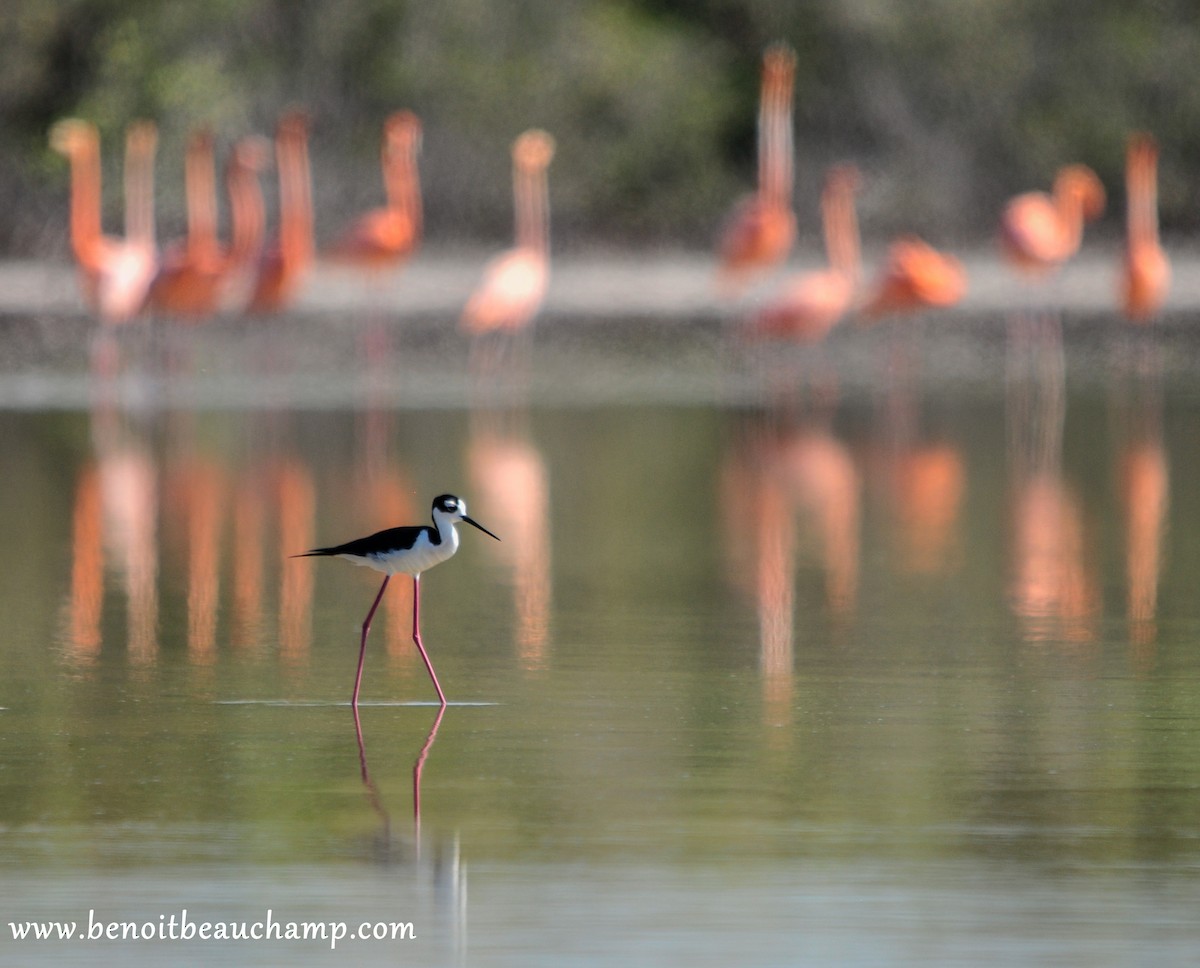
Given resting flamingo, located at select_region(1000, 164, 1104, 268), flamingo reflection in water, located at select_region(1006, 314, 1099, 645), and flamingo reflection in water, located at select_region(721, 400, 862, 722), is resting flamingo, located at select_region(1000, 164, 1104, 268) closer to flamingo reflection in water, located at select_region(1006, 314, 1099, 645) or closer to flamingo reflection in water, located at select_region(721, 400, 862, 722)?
flamingo reflection in water, located at select_region(1006, 314, 1099, 645)

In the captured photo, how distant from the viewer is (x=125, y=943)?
3.93 metres

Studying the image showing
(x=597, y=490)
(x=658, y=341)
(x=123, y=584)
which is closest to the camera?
(x=123, y=584)

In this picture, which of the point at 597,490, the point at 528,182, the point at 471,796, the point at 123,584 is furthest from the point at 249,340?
the point at 471,796

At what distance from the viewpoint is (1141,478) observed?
10.4 meters

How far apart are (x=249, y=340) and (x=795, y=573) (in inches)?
411

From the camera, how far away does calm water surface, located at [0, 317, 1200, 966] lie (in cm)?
409

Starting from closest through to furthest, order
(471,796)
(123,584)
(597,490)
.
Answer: (471,796) → (123,584) → (597,490)

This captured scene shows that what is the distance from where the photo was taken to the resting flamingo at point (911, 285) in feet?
50.5

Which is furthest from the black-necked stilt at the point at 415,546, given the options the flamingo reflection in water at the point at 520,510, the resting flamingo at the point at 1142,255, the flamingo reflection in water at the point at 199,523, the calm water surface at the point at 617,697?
the resting flamingo at the point at 1142,255

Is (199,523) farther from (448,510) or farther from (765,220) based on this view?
(765,220)

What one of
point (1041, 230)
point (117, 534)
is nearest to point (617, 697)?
point (117, 534)

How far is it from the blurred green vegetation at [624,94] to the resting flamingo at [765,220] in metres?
2.66

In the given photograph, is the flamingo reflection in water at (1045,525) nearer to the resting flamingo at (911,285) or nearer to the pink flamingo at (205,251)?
the resting flamingo at (911,285)

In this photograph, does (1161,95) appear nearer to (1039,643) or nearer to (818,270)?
(818,270)
